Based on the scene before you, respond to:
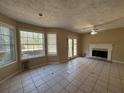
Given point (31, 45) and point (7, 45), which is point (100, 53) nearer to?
point (31, 45)

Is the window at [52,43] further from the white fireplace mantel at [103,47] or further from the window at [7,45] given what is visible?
the white fireplace mantel at [103,47]

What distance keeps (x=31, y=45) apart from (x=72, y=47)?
11.8ft

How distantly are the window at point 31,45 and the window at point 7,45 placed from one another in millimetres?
461

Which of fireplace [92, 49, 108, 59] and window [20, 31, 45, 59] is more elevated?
window [20, 31, 45, 59]

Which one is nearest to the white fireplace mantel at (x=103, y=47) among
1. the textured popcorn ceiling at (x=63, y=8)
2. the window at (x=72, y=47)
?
the window at (x=72, y=47)

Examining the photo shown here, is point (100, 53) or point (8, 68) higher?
point (100, 53)

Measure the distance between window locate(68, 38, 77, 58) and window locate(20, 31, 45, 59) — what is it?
7.68 ft

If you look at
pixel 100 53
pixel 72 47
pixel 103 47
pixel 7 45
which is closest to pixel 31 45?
pixel 7 45

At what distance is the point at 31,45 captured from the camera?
14.0 feet

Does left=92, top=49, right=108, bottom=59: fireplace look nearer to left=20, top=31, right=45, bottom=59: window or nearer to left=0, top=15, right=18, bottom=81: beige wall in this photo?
left=20, top=31, right=45, bottom=59: window

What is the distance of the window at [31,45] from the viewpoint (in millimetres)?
3915

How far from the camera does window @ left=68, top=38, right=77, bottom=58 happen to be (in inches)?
249

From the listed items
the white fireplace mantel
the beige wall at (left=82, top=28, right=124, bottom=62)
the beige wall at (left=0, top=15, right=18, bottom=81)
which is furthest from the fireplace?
the beige wall at (left=0, top=15, right=18, bottom=81)

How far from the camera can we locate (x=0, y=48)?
288 centimetres
